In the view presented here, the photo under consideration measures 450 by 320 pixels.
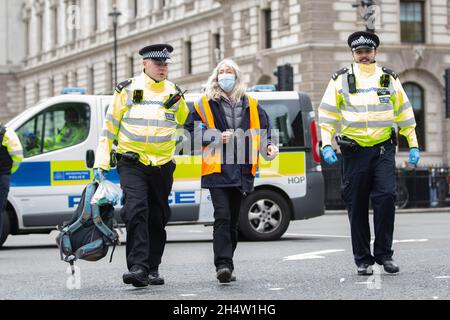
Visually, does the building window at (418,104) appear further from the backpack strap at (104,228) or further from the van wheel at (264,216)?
the backpack strap at (104,228)

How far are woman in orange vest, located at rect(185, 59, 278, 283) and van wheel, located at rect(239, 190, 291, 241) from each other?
22.4ft

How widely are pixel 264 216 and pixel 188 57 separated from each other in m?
39.8

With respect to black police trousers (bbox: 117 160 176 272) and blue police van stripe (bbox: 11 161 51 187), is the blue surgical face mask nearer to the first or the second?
black police trousers (bbox: 117 160 176 272)

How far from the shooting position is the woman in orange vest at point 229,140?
1017 cm

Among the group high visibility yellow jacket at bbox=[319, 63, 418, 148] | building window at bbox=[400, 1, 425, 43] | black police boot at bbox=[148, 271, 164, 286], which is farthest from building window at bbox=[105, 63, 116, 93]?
black police boot at bbox=[148, 271, 164, 286]

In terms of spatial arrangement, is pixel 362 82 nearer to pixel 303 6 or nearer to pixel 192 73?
pixel 303 6

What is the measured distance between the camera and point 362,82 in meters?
10.6

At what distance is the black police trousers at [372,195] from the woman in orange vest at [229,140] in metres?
0.82

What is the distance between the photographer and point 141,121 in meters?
9.98

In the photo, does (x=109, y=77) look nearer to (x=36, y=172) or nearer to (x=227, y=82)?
(x=36, y=172)

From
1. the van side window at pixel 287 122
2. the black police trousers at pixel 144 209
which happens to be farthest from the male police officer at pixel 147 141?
the van side window at pixel 287 122

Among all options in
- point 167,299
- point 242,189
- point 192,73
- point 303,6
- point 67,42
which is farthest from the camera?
point 67,42
